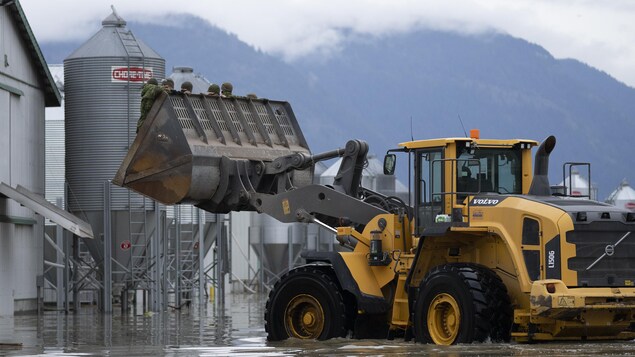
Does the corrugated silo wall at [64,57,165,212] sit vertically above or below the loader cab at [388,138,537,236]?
above

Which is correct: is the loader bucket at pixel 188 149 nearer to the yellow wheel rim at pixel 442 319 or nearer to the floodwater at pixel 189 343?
the floodwater at pixel 189 343

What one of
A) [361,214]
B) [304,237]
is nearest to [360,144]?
[361,214]

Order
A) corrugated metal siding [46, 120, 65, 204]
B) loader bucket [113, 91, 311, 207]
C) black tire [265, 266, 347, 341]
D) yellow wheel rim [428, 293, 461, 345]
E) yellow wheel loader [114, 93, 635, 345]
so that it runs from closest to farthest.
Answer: yellow wheel loader [114, 93, 635, 345]
yellow wheel rim [428, 293, 461, 345]
black tire [265, 266, 347, 341]
loader bucket [113, 91, 311, 207]
corrugated metal siding [46, 120, 65, 204]

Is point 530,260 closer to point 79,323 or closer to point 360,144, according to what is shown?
point 360,144

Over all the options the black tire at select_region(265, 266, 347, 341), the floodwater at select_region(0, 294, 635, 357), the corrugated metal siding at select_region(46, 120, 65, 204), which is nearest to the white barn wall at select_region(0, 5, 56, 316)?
the floodwater at select_region(0, 294, 635, 357)

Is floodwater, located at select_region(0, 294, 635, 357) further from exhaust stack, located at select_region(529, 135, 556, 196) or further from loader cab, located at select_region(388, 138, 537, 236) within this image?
exhaust stack, located at select_region(529, 135, 556, 196)

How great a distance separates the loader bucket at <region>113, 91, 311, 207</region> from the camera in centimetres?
2254

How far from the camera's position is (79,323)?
30500mm

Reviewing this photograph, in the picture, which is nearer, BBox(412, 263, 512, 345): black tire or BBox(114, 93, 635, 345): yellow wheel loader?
BBox(412, 263, 512, 345): black tire

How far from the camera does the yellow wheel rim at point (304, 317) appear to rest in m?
21.7

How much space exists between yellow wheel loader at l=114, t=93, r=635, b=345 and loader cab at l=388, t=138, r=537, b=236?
0.07 ft

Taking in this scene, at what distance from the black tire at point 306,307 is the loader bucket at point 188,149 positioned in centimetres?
204

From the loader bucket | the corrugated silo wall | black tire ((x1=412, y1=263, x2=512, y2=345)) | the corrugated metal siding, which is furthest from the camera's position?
the corrugated metal siding

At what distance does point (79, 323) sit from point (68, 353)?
11600 millimetres
